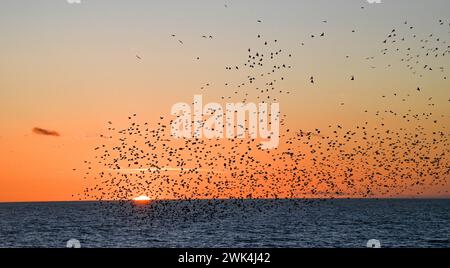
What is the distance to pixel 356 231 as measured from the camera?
9269 centimetres
